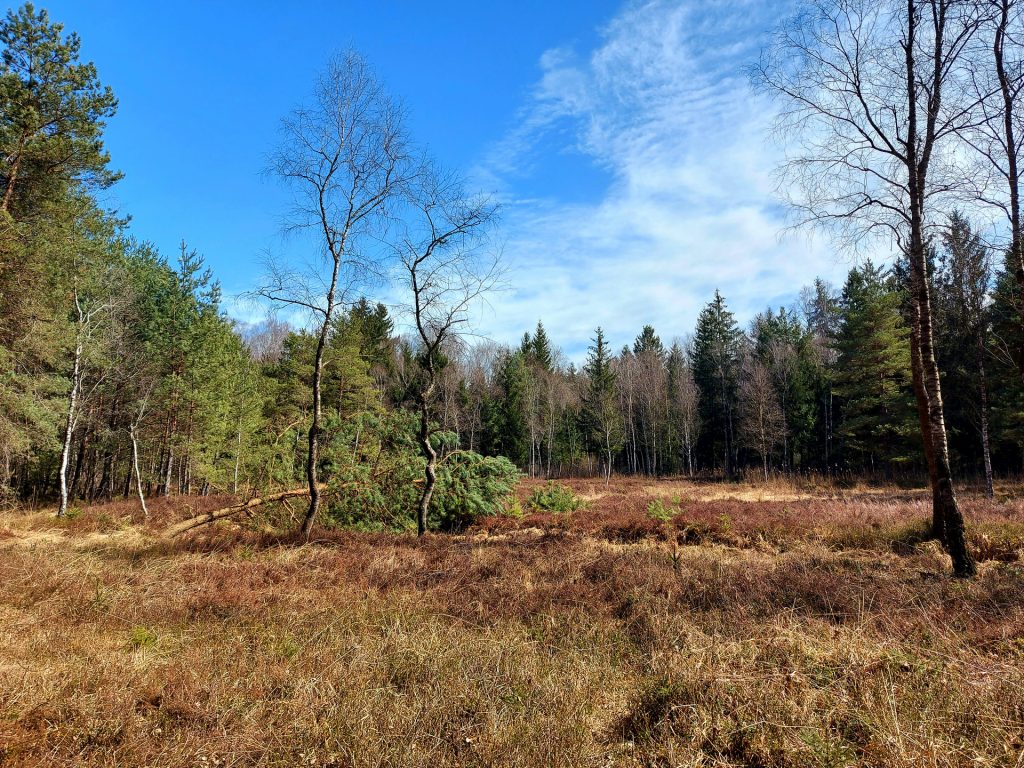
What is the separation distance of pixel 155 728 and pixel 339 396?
2453 cm

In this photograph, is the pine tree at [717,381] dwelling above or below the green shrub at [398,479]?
above

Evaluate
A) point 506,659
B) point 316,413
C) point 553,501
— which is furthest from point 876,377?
point 506,659

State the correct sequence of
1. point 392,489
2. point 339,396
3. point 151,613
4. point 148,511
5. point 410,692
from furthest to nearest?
point 339,396 → point 148,511 → point 392,489 → point 151,613 → point 410,692

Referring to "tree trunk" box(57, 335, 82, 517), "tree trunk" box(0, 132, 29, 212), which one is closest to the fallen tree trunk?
"tree trunk" box(57, 335, 82, 517)

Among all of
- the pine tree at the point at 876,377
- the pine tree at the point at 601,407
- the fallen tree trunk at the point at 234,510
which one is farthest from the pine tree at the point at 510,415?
the fallen tree trunk at the point at 234,510

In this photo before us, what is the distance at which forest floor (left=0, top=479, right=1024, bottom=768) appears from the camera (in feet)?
9.93

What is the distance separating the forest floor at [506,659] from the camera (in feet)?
9.93

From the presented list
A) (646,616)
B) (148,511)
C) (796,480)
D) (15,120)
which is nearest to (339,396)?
(148,511)

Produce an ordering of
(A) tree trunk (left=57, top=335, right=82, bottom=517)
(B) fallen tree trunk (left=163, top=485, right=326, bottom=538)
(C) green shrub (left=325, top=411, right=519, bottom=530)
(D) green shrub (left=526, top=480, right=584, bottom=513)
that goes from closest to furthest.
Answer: (B) fallen tree trunk (left=163, top=485, right=326, bottom=538), (C) green shrub (left=325, top=411, right=519, bottom=530), (D) green shrub (left=526, top=480, right=584, bottom=513), (A) tree trunk (left=57, top=335, right=82, bottom=517)

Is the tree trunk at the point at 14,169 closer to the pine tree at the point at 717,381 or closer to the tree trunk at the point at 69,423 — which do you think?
the tree trunk at the point at 69,423

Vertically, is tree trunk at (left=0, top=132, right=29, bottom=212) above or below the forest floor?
above

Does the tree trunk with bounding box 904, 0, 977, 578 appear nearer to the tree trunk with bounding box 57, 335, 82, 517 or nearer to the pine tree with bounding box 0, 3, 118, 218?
the pine tree with bounding box 0, 3, 118, 218

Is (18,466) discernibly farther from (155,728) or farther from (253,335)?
(253,335)

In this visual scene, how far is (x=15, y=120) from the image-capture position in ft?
39.5
